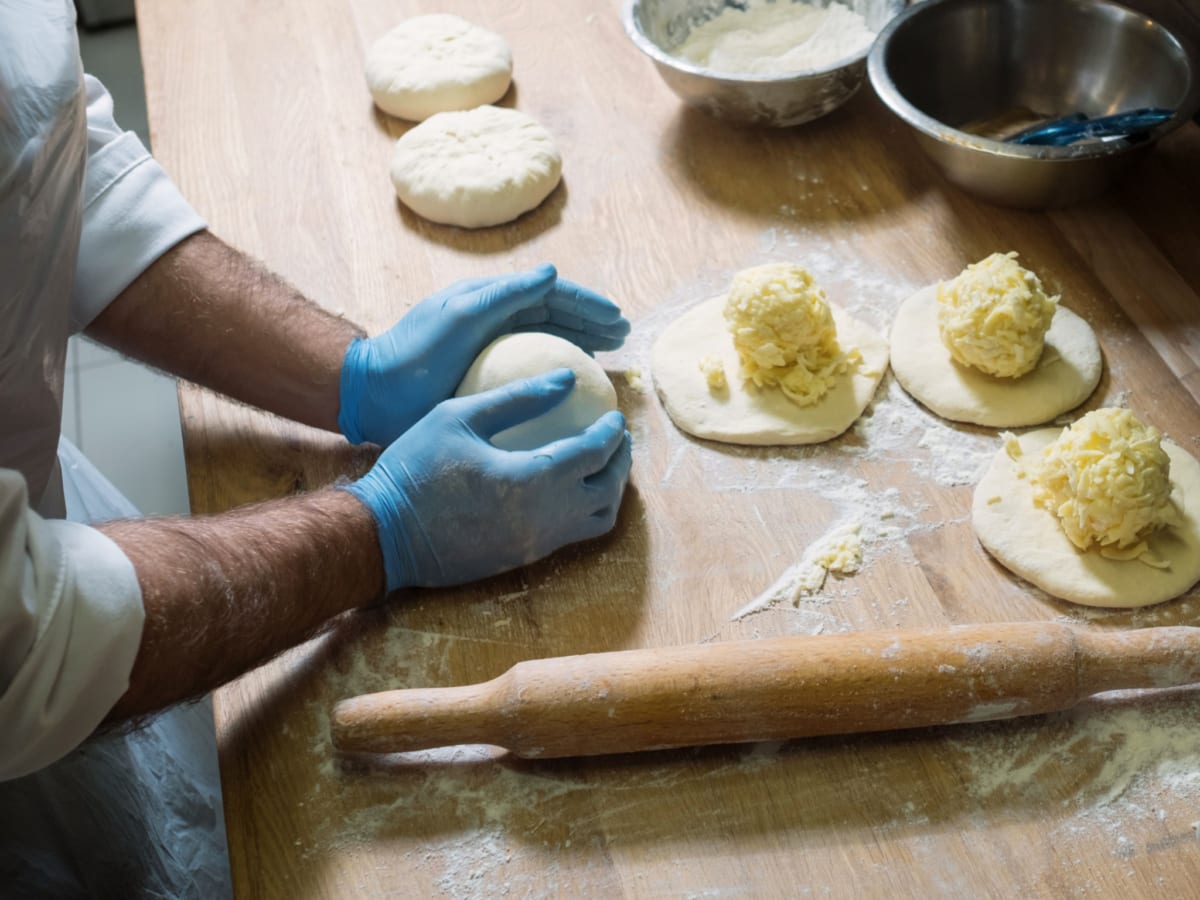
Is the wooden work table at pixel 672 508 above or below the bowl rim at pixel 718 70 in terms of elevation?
below

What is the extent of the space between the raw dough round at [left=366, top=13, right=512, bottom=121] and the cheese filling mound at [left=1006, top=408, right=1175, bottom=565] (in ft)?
4.21

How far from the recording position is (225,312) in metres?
1.62

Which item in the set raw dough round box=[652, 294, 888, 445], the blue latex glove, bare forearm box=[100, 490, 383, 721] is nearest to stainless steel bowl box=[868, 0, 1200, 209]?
raw dough round box=[652, 294, 888, 445]

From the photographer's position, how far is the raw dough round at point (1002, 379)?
160cm

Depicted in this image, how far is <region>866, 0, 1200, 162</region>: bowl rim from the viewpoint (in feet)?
5.44

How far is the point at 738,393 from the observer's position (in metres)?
1.66

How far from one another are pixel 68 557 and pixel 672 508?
79cm

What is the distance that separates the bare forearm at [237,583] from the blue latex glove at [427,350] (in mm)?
194

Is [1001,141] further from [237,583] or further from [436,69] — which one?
[237,583]

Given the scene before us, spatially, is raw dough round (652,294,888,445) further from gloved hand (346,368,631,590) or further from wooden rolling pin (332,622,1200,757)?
wooden rolling pin (332,622,1200,757)

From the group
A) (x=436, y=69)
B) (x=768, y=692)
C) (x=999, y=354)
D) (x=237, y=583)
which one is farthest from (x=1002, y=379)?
(x=436, y=69)

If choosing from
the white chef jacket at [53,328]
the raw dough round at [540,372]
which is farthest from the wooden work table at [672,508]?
the white chef jacket at [53,328]

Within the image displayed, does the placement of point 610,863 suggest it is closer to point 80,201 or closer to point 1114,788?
point 1114,788

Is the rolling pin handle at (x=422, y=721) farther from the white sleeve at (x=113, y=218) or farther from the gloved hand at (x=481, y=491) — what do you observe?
the white sleeve at (x=113, y=218)
